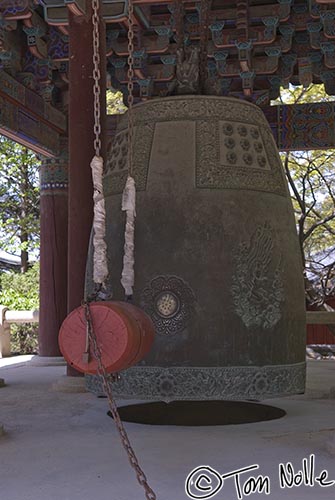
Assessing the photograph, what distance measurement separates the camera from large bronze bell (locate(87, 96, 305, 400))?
3014 millimetres

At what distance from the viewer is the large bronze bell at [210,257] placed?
3.01 m

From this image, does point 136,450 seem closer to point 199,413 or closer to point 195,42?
point 199,413

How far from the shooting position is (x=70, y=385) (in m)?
5.91

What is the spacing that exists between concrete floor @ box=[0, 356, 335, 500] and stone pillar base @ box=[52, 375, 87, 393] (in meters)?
0.49

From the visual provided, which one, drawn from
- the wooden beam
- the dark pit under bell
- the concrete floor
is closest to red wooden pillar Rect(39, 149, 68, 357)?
the wooden beam

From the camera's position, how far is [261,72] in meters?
7.36

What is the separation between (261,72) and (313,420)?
13.2 feet

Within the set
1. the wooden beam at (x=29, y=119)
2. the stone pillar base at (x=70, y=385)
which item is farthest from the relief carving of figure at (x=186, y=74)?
the wooden beam at (x=29, y=119)

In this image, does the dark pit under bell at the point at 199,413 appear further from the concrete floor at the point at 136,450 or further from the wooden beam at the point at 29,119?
the wooden beam at the point at 29,119

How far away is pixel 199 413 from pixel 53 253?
4151 mm

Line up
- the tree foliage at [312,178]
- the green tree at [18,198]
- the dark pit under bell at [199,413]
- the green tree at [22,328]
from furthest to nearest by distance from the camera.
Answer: the green tree at [18,198] → the green tree at [22,328] → the tree foliage at [312,178] → the dark pit under bell at [199,413]

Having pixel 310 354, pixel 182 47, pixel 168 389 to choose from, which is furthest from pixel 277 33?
pixel 310 354

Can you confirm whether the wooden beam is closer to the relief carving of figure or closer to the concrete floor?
the concrete floor

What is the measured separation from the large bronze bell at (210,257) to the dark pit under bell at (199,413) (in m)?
1.47
